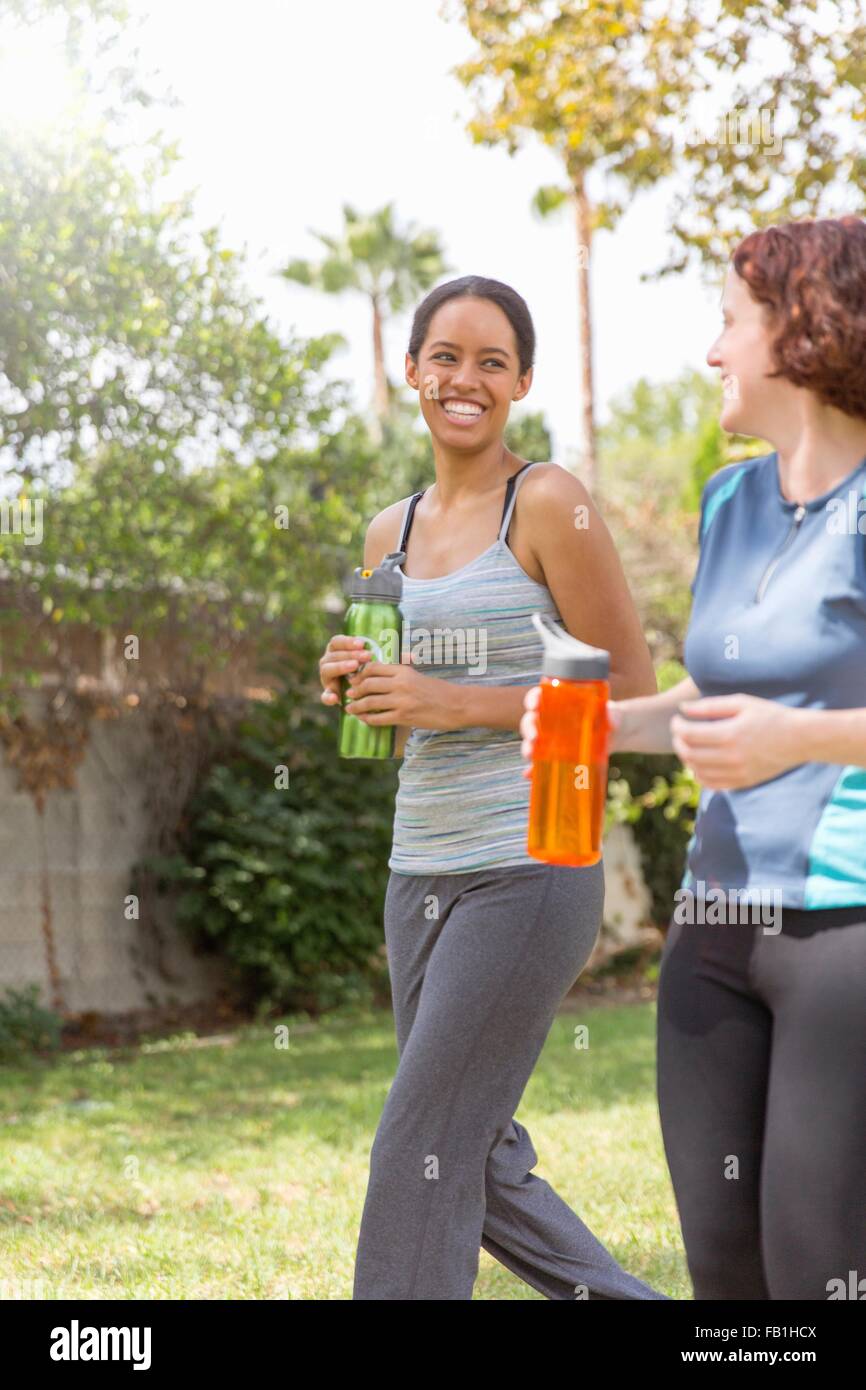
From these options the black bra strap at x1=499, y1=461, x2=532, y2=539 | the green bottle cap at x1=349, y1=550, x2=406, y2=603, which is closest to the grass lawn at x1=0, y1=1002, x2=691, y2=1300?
the green bottle cap at x1=349, y1=550, x2=406, y2=603

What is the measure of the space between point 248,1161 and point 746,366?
507 centimetres

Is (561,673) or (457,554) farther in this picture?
(457,554)

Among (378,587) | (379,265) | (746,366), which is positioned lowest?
(378,587)

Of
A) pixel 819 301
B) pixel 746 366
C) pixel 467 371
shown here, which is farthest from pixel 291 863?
pixel 819 301

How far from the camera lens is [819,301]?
6.98 feet

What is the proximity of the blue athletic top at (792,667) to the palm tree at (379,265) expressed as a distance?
29.6 meters

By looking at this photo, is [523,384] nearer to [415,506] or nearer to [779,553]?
[415,506]

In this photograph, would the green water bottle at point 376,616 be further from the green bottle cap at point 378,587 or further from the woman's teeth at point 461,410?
the woman's teeth at point 461,410

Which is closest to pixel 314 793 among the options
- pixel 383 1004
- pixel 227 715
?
pixel 227 715

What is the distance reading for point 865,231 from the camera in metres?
2.16

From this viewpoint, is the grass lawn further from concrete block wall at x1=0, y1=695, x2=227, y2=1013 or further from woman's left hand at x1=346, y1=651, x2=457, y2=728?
woman's left hand at x1=346, y1=651, x2=457, y2=728
